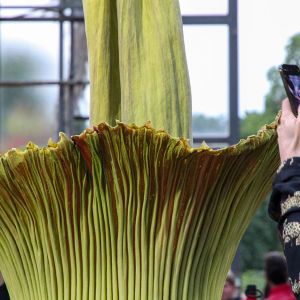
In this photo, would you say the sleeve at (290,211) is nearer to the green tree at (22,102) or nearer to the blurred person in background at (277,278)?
the blurred person in background at (277,278)

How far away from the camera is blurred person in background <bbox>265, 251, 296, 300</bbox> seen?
15.5ft

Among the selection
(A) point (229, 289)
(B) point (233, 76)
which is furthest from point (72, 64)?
(A) point (229, 289)

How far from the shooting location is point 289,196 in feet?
4.55

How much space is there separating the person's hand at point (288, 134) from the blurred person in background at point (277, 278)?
3.22 m

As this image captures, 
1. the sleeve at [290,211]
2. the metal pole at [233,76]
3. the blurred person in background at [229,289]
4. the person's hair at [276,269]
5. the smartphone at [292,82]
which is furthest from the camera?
the metal pole at [233,76]

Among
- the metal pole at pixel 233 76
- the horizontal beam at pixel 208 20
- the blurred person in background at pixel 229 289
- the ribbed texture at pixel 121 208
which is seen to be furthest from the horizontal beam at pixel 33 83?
the ribbed texture at pixel 121 208

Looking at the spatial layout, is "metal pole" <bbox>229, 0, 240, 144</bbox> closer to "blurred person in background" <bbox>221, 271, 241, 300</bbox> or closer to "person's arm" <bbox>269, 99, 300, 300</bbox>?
"blurred person in background" <bbox>221, 271, 241, 300</bbox>

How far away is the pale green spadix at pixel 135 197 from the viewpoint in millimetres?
1651

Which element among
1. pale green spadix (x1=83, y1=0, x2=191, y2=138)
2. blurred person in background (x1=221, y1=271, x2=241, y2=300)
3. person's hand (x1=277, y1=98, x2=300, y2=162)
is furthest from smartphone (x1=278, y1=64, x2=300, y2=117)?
blurred person in background (x1=221, y1=271, x2=241, y2=300)

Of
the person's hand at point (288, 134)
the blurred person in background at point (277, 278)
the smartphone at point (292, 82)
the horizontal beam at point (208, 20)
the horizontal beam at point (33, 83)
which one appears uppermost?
the horizontal beam at point (208, 20)

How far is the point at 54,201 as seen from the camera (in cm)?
170

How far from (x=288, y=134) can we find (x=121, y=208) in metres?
0.36

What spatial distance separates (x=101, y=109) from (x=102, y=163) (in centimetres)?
A: 25

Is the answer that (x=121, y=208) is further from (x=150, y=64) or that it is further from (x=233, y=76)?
(x=233, y=76)
